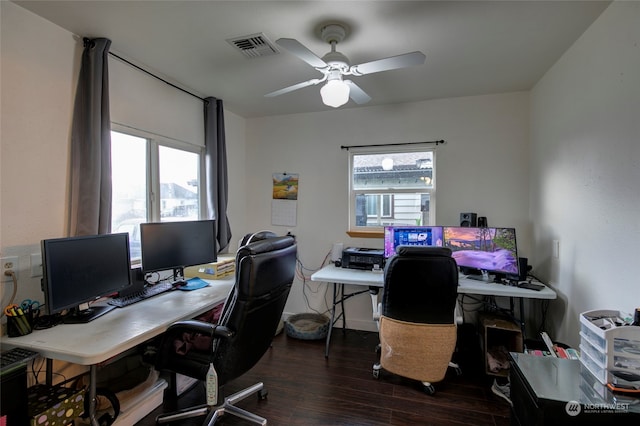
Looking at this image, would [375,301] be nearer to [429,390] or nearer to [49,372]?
[429,390]

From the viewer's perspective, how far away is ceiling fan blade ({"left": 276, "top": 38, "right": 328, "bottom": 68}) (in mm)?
1518

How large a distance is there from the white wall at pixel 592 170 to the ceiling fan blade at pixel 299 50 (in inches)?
63.4

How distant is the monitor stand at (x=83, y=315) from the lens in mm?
1656

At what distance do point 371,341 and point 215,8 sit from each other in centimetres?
307

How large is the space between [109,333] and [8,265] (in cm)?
72

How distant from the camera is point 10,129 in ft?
5.37

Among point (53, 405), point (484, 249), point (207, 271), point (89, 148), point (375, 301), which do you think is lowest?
point (53, 405)

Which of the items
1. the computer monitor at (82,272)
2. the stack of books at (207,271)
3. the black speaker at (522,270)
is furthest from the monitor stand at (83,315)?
the black speaker at (522,270)

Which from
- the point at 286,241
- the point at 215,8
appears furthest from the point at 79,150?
the point at 286,241

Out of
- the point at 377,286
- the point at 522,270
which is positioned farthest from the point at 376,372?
the point at 522,270

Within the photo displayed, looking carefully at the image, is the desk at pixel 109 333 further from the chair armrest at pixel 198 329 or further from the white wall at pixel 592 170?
the white wall at pixel 592 170

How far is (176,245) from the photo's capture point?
2.37 metres

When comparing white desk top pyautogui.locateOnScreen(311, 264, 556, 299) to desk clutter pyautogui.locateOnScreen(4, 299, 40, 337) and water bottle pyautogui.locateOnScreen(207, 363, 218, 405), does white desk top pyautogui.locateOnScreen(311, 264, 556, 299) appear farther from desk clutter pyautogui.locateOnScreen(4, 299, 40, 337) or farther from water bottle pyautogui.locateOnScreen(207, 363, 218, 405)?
desk clutter pyautogui.locateOnScreen(4, 299, 40, 337)

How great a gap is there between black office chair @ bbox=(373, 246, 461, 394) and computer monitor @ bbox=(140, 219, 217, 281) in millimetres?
1557
